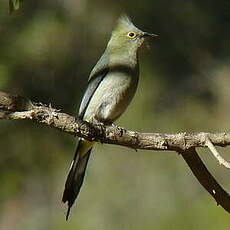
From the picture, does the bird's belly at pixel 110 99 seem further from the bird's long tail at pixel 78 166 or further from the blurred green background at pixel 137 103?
the blurred green background at pixel 137 103

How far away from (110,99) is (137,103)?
2.19m

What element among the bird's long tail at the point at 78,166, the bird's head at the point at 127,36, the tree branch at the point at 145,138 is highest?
the bird's head at the point at 127,36

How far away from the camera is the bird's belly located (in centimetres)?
468

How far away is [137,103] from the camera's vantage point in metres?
6.86

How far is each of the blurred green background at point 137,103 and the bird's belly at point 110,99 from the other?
3.07ft

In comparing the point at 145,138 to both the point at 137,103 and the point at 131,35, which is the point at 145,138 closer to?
the point at 131,35

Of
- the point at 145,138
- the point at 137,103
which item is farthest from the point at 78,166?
the point at 137,103

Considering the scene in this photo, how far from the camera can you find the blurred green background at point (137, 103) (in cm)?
594

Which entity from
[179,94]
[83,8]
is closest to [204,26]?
[179,94]

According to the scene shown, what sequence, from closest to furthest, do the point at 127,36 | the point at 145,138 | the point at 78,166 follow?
the point at 145,138 < the point at 78,166 < the point at 127,36

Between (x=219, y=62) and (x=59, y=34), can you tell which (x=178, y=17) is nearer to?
(x=219, y=62)

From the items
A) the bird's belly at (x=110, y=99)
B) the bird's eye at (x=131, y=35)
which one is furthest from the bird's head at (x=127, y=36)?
the bird's belly at (x=110, y=99)

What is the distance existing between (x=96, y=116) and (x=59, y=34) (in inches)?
72.1

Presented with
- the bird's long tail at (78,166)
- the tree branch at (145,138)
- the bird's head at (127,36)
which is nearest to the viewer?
the tree branch at (145,138)
